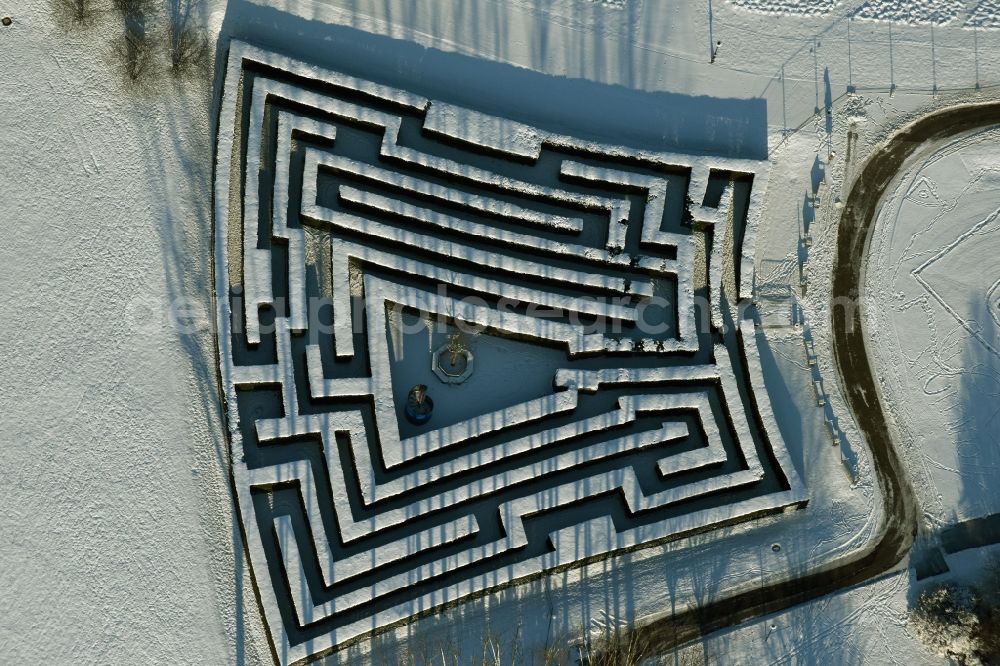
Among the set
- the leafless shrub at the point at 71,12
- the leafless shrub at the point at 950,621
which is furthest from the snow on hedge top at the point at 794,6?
the leafless shrub at the point at 71,12

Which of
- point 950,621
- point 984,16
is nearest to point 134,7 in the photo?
point 984,16

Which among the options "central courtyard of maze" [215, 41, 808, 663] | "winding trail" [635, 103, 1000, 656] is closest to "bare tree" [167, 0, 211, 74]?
"central courtyard of maze" [215, 41, 808, 663]

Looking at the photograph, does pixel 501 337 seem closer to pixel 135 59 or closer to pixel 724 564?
pixel 724 564

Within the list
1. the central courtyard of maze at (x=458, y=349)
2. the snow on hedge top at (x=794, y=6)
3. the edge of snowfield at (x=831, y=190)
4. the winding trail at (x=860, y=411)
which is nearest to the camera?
the central courtyard of maze at (x=458, y=349)

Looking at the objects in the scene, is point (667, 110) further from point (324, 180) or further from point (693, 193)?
point (324, 180)

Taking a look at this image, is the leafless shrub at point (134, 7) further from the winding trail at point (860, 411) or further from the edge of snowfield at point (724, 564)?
the winding trail at point (860, 411)
